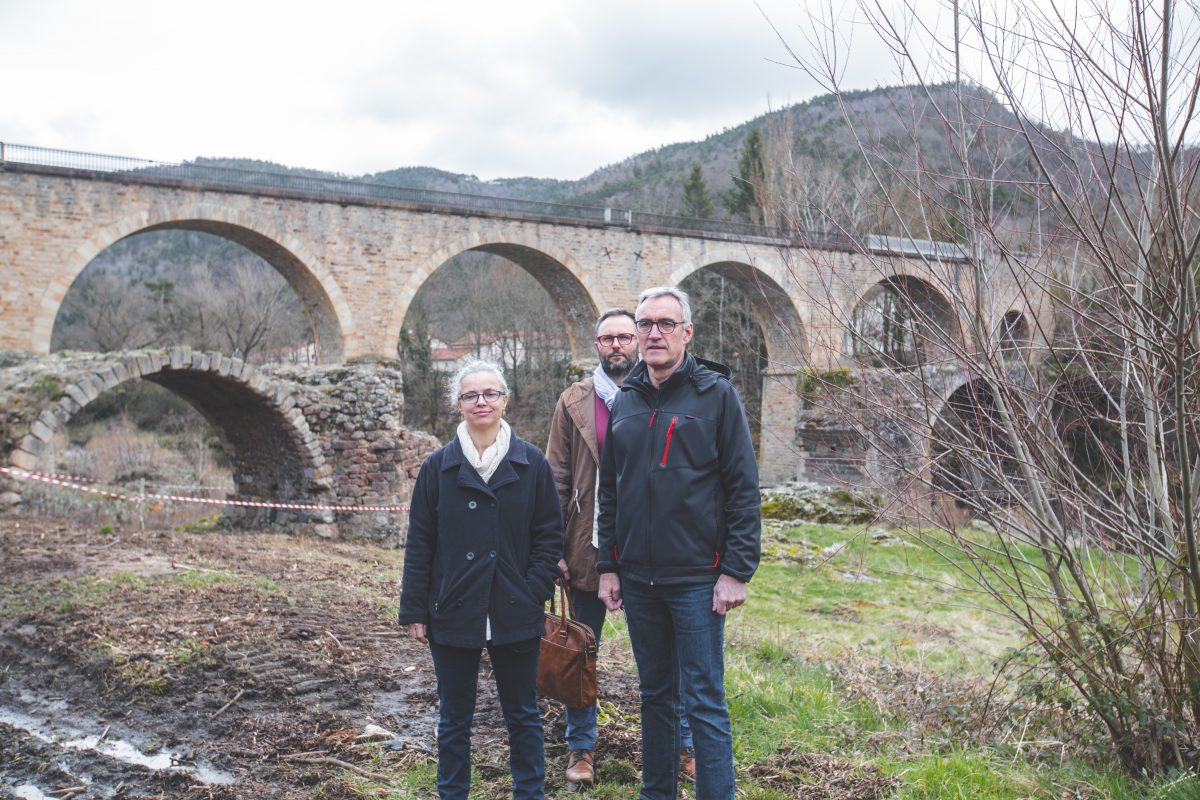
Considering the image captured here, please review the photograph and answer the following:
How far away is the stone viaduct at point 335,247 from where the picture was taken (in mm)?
14422

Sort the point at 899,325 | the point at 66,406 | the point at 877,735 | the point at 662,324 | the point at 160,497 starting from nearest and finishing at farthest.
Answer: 1. the point at 662,324
2. the point at 877,735
3. the point at 899,325
4. the point at 160,497
5. the point at 66,406

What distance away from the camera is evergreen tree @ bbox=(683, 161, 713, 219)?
125ft

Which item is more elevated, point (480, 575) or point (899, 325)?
point (899, 325)

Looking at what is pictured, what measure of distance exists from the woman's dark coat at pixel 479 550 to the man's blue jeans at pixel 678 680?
34 centimetres

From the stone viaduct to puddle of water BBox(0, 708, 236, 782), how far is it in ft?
23.8

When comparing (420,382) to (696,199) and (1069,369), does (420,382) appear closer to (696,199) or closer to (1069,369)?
(696,199)

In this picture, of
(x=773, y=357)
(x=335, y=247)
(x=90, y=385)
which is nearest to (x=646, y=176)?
(x=773, y=357)

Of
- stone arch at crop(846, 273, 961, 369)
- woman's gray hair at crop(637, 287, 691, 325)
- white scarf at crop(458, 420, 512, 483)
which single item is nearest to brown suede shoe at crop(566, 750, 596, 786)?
white scarf at crop(458, 420, 512, 483)

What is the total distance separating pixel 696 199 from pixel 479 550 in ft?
121

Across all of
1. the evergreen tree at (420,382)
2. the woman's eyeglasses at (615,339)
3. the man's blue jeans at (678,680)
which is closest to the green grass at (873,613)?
the woman's eyeglasses at (615,339)

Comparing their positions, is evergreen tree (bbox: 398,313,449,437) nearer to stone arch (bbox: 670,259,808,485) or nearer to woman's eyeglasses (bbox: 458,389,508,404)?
stone arch (bbox: 670,259,808,485)

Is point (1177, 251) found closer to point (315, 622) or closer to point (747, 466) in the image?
point (747, 466)

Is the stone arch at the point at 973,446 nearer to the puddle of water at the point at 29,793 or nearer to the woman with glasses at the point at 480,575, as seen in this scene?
the woman with glasses at the point at 480,575

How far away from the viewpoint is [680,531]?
285cm
